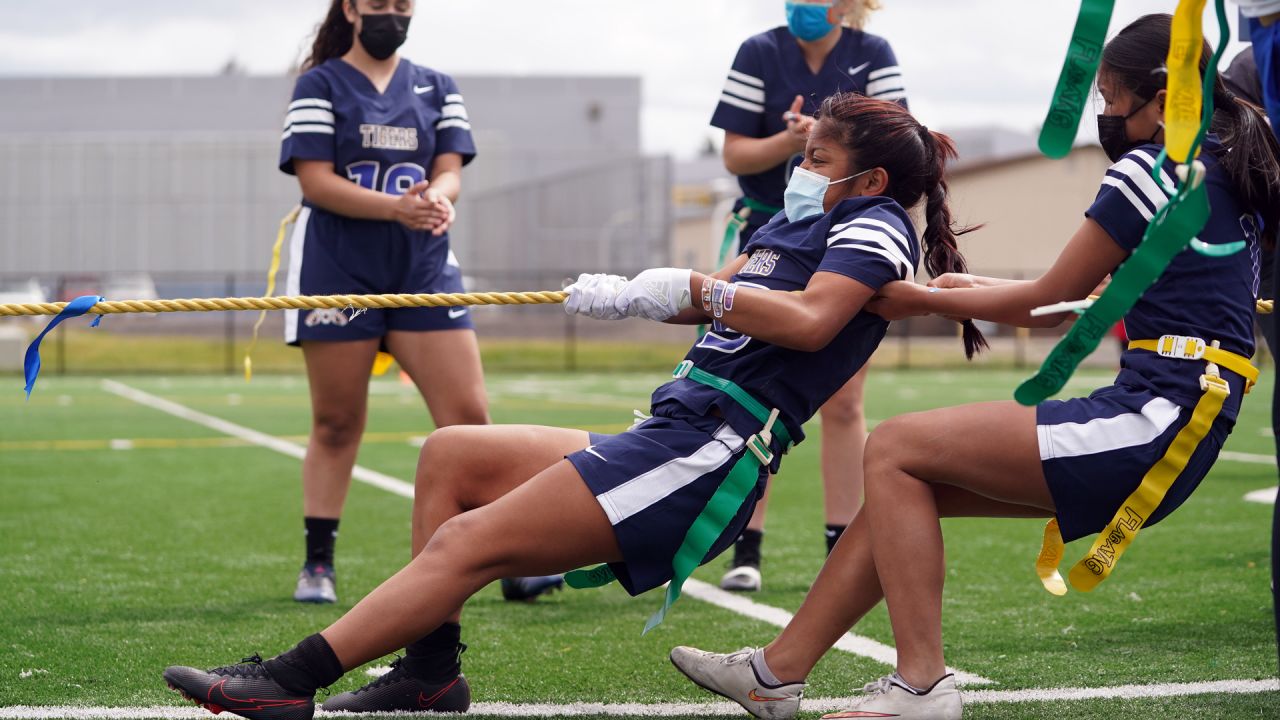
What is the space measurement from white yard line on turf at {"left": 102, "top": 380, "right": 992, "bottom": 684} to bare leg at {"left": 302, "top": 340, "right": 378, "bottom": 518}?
1.30 m

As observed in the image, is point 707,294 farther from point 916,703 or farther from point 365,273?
point 365,273

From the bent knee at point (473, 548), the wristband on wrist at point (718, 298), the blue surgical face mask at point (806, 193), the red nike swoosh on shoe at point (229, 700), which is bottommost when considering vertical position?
the red nike swoosh on shoe at point (229, 700)

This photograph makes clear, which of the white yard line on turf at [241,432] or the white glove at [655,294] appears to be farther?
the white yard line on turf at [241,432]

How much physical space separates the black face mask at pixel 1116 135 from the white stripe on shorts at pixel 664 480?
3.49ft

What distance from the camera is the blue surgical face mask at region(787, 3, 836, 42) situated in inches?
201

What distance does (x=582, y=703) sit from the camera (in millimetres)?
3555

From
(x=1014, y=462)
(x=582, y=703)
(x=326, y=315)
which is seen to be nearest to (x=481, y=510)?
(x=582, y=703)

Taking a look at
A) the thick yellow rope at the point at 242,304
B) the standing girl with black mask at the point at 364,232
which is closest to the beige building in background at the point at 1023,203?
the standing girl with black mask at the point at 364,232

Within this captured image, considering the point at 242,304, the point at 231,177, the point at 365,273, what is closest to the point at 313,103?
the point at 365,273

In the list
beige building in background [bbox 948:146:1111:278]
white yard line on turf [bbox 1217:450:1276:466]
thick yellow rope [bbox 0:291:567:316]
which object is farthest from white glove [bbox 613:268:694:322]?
beige building in background [bbox 948:146:1111:278]

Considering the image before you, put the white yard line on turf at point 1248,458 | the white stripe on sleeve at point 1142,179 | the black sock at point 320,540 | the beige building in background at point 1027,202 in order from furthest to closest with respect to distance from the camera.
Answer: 1. the beige building in background at point 1027,202
2. the white yard line on turf at point 1248,458
3. the black sock at point 320,540
4. the white stripe on sleeve at point 1142,179

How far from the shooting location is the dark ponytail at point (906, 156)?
3.25 metres

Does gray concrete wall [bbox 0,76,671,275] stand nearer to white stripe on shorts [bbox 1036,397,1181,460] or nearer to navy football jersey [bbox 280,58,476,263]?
navy football jersey [bbox 280,58,476,263]

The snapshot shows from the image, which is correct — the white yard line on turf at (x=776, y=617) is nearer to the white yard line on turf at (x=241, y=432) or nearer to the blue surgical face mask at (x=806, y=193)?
the blue surgical face mask at (x=806, y=193)
